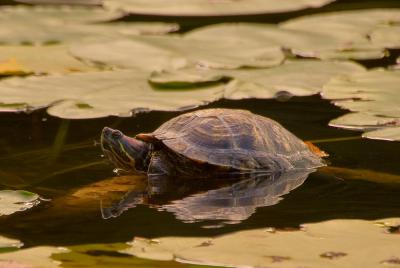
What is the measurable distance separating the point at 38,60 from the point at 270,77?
1550 mm

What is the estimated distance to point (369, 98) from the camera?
5.39 metres

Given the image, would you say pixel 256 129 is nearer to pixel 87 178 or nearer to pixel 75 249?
pixel 87 178

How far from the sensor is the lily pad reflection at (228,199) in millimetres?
4043

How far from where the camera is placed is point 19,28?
741 centimetres

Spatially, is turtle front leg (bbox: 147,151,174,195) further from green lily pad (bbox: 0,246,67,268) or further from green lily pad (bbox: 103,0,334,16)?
green lily pad (bbox: 103,0,334,16)

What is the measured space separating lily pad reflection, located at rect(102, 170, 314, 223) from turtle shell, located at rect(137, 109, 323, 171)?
0.08 m

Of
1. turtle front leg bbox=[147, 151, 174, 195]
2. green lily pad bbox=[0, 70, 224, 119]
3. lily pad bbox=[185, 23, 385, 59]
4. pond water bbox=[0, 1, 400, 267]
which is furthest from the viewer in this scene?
lily pad bbox=[185, 23, 385, 59]

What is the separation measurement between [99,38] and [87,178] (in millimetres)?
2513

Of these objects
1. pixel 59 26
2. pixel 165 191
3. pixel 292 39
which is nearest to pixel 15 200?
pixel 165 191

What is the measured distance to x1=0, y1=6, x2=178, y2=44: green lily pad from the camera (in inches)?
283

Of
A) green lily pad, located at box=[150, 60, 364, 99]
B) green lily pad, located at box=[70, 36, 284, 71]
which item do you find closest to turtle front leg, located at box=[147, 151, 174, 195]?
green lily pad, located at box=[150, 60, 364, 99]

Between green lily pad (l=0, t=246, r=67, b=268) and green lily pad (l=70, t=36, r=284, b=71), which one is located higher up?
green lily pad (l=70, t=36, r=284, b=71)

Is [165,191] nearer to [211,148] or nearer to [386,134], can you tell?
[211,148]

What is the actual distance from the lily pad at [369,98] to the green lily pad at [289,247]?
1540 millimetres
